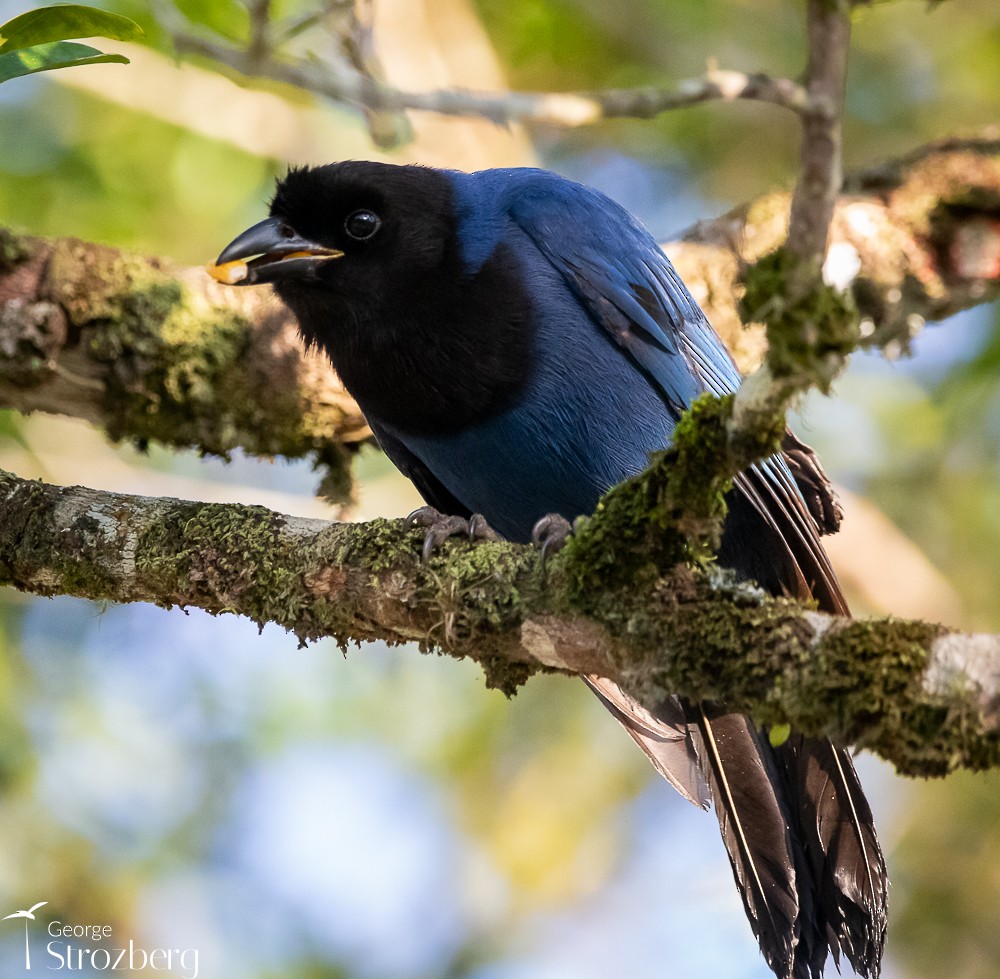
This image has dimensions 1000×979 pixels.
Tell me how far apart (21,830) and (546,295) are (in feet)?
14.1

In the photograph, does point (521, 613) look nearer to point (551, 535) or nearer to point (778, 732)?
point (551, 535)

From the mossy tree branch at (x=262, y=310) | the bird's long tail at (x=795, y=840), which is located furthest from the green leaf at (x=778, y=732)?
the mossy tree branch at (x=262, y=310)

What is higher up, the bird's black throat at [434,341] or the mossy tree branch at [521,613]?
the bird's black throat at [434,341]

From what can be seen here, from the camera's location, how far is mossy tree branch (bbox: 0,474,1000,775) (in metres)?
2.51

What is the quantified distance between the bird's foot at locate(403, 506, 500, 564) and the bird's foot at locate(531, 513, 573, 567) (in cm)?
14

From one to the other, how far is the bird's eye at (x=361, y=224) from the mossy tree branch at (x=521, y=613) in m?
1.18

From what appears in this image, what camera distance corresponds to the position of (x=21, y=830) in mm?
6773

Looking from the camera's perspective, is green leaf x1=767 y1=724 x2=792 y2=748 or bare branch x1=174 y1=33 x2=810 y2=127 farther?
bare branch x1=174 y1=33 x2=810 y2=127

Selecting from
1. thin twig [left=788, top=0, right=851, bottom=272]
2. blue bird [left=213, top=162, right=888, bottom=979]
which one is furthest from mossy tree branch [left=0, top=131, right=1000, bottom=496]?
thin twig [left=788, top=0, right=851, bottom=272]

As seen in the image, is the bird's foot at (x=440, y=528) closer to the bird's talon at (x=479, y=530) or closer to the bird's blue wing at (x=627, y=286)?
the bird's talon at (x=479, y=530)

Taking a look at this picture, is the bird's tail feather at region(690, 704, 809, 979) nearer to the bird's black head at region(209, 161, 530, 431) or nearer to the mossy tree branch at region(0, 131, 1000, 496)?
the bird's black head at region(209, 161, 530, 431)

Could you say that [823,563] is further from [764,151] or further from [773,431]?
[764,151]

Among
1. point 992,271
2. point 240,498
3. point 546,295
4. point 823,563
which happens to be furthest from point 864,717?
point 240,498

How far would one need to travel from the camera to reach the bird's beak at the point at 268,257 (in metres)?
4.30
